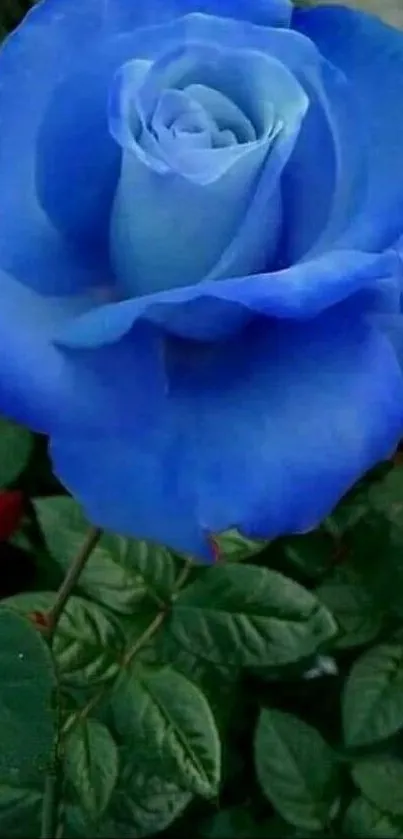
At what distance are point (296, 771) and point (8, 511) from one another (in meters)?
0.18

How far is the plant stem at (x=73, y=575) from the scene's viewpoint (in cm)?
49

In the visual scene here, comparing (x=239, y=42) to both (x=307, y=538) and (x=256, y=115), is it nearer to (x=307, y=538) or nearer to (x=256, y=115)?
(x=256, y=115)

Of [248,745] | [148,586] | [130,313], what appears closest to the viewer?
[130,313]

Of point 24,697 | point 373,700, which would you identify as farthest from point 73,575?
point 373,700

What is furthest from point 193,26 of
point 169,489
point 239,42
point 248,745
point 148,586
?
point 248,745

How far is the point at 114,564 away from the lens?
648mm

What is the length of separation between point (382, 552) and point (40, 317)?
295mm

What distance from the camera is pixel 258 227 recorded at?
37 cm

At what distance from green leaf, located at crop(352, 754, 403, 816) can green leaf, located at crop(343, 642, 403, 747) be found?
0.08 ft

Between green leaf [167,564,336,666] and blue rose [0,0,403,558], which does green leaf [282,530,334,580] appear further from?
blue rose [0,0,403,558]

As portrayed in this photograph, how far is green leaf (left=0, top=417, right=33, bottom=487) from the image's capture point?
66cm

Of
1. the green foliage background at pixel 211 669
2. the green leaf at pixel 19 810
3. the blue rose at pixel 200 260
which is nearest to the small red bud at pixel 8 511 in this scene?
the green foliage background at pixel 211 669

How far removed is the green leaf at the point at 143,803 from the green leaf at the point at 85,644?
0.07 meters

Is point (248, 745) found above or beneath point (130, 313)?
beneath
